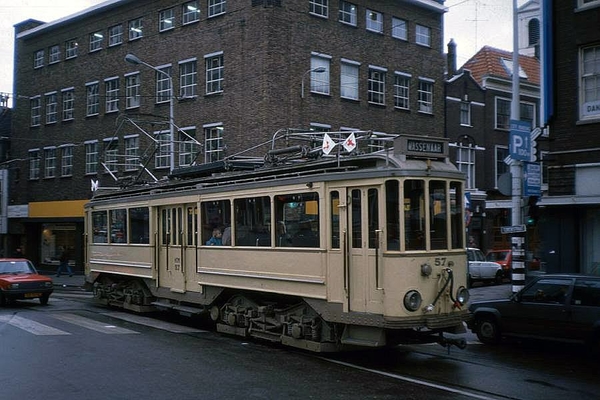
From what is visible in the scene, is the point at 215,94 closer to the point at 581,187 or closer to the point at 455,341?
the point at 581,187

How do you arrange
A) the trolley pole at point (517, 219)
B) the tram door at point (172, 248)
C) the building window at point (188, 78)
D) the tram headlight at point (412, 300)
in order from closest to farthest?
the tram headlight at point (412, 300) < the trolley pole at point (517, 219) < the tram door at point (172, 248) < the building window at point (188, 78)

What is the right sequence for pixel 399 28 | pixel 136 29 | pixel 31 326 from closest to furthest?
pixel 31 326 → pixel 399 28 → pixel 136 29

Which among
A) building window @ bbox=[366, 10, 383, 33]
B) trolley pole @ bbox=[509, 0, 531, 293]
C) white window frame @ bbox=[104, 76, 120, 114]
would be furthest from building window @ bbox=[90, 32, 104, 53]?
trolley pole @ bbox=[509, 0, 531, 293]

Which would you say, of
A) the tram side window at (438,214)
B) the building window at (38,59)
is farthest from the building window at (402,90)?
the tram side window at (438,214)

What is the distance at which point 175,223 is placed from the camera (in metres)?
16.0

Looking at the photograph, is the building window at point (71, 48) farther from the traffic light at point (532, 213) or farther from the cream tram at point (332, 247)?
the traffic light at point (532, 213)

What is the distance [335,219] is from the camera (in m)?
11.2

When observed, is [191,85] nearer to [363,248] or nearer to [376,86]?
[376,86]

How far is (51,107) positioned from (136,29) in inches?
350

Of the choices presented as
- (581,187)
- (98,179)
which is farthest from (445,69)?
(581,187)

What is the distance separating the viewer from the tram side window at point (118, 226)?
60.5ft

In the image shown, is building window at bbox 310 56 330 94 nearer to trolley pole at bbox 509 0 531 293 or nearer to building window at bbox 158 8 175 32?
building window at bbox 158 8 175 32

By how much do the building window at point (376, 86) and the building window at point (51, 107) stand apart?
1856 centimetres

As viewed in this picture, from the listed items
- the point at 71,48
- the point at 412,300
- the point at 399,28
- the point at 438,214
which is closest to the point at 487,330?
the point at 438,214
